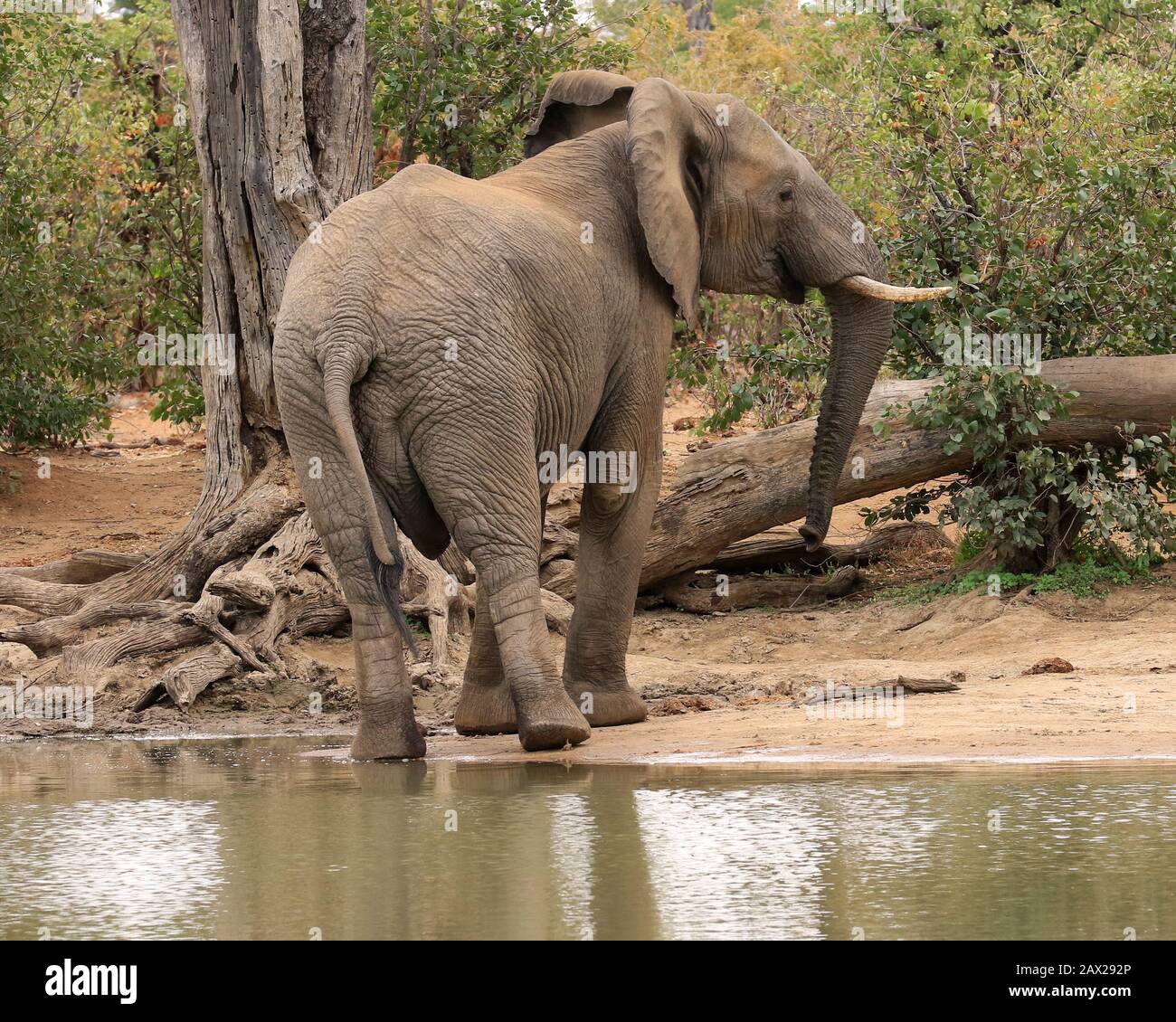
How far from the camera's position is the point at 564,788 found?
6.71 meters

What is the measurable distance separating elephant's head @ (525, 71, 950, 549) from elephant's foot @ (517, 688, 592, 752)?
2.04m

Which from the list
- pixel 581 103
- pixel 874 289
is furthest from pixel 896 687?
pixel 581 103

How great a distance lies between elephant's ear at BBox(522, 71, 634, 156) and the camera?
8.91 metres

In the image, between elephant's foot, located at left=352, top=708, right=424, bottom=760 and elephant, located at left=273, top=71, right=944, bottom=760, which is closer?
elephant, located at left=273, top=71, right=944, bottom=760

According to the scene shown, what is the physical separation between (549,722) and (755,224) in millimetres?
2951

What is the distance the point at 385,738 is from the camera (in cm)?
758

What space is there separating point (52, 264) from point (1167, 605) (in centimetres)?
954

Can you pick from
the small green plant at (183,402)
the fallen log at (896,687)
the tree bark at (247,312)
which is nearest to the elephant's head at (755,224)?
the fallen log at (896,687)

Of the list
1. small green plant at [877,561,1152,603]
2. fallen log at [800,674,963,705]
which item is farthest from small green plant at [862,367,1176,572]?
fallen log at [800,674,963,705]

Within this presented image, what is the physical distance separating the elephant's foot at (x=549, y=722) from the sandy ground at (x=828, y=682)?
80 mm

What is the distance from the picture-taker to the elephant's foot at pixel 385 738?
7.57 meters

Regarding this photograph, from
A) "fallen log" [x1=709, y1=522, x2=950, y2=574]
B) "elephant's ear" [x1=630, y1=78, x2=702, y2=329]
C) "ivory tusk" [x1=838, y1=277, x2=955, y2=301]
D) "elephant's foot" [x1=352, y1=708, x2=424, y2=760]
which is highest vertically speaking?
"elephant's ear" [x1=630, y1=78, x2=702, y2=329]

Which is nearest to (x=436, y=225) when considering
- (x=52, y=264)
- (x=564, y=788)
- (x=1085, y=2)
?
(x=564, y=788)

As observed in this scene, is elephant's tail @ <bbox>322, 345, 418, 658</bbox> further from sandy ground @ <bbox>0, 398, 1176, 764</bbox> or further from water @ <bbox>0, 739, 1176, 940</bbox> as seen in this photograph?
sandy ground @ <bbox>0, 398, 1176, 764</bbox>
